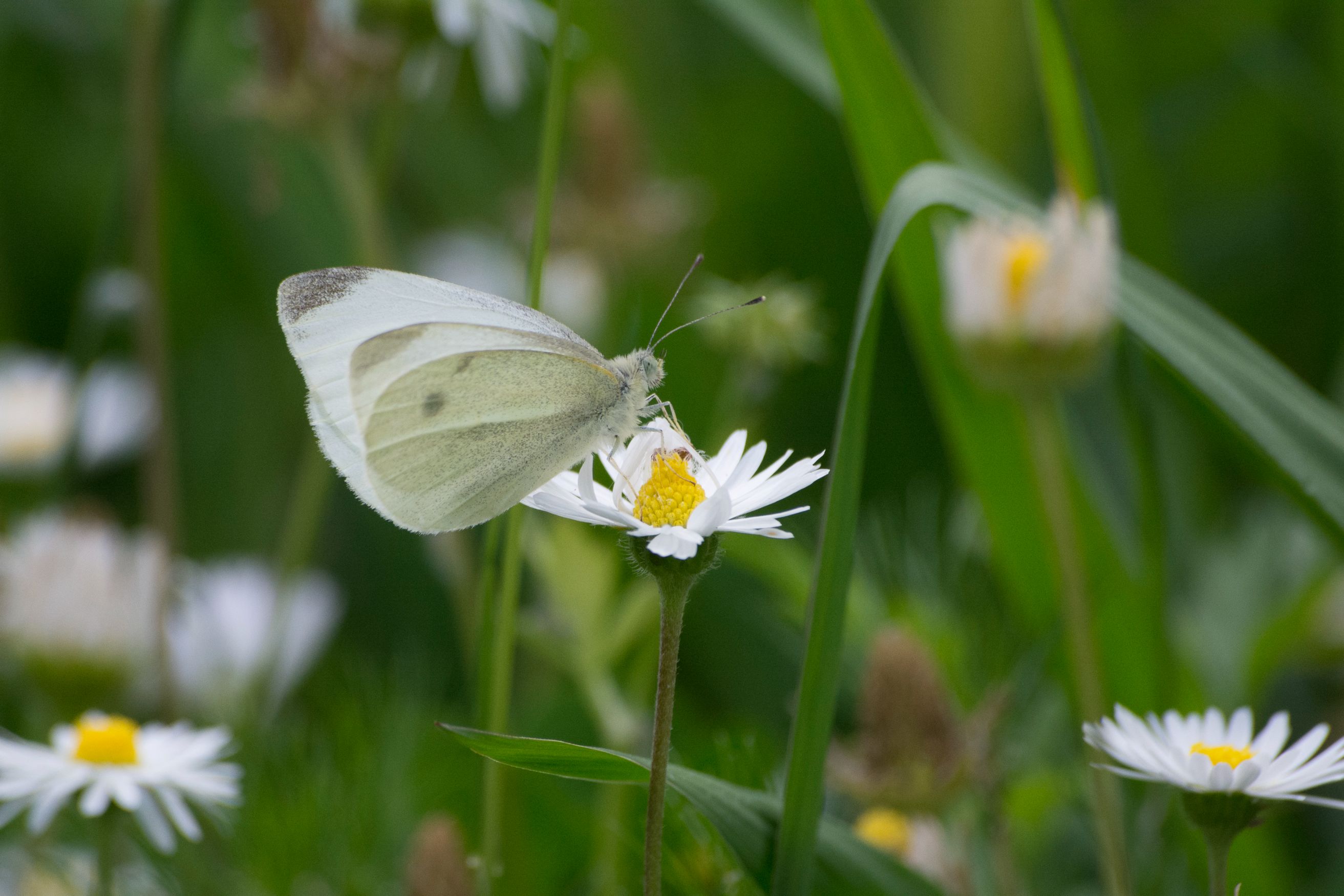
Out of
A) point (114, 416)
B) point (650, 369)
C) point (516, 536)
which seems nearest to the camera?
point (516, 536)

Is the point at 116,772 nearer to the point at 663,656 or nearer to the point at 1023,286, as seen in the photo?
the point at 663,656

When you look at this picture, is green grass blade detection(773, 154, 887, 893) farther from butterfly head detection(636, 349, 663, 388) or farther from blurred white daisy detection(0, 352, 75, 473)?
blurred white daisy detection(0, 352, 75, 473)

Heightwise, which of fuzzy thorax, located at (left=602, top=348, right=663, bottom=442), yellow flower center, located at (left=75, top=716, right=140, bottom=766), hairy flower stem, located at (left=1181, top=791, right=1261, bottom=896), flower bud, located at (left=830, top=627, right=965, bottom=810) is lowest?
hairy flower stem, located at (left=1181, top=791, right=1261, bottom=896)

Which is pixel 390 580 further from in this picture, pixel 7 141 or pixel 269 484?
pixel 7 141

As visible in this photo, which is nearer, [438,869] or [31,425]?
[438,869]

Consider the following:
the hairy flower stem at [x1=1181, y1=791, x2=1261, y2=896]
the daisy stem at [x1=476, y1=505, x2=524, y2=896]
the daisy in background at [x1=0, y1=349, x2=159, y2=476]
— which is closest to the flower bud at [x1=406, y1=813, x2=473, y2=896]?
the daisy stem at [x1=476, y1=505, x2=524, y2=896]

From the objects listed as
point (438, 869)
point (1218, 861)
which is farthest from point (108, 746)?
point (1218, 861)

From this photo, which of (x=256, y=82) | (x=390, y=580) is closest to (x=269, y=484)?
(x=390, y=580)

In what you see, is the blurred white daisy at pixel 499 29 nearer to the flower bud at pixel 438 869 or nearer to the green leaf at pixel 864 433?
the green leaf at pixel 864 433
